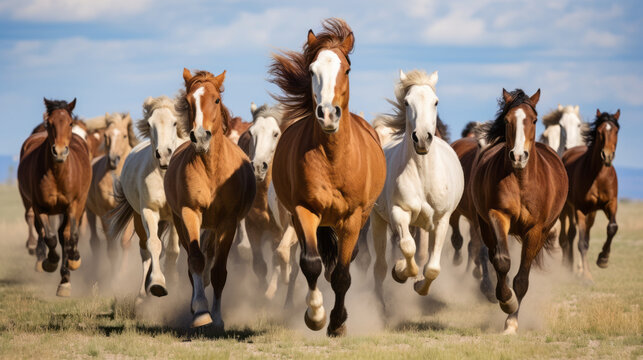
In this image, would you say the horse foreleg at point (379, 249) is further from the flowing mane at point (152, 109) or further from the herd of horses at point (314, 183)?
the flowing mane at point (152, 109)

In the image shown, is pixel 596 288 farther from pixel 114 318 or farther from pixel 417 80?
pixel 114 318

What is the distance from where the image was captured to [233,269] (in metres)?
12.1

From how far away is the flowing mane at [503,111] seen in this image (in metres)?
8.24

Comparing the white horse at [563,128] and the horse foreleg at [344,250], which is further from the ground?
the white horse at [563,128]

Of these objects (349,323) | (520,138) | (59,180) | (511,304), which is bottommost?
(349,323)

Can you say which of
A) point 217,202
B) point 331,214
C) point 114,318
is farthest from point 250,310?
point 331,214

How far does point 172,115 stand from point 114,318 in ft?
7.99

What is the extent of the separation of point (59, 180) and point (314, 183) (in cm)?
530

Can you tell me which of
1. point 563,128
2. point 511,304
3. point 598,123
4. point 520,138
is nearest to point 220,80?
point 520,138

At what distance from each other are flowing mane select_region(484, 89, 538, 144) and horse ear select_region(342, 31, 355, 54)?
72.8 inches

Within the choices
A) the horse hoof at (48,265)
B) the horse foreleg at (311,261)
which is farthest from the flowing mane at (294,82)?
the horse hoof at (48,265)

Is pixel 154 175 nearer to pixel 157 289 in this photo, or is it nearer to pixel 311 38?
pixel 157 289

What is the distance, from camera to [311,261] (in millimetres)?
7047

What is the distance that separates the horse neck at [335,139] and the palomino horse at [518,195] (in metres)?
1.78
